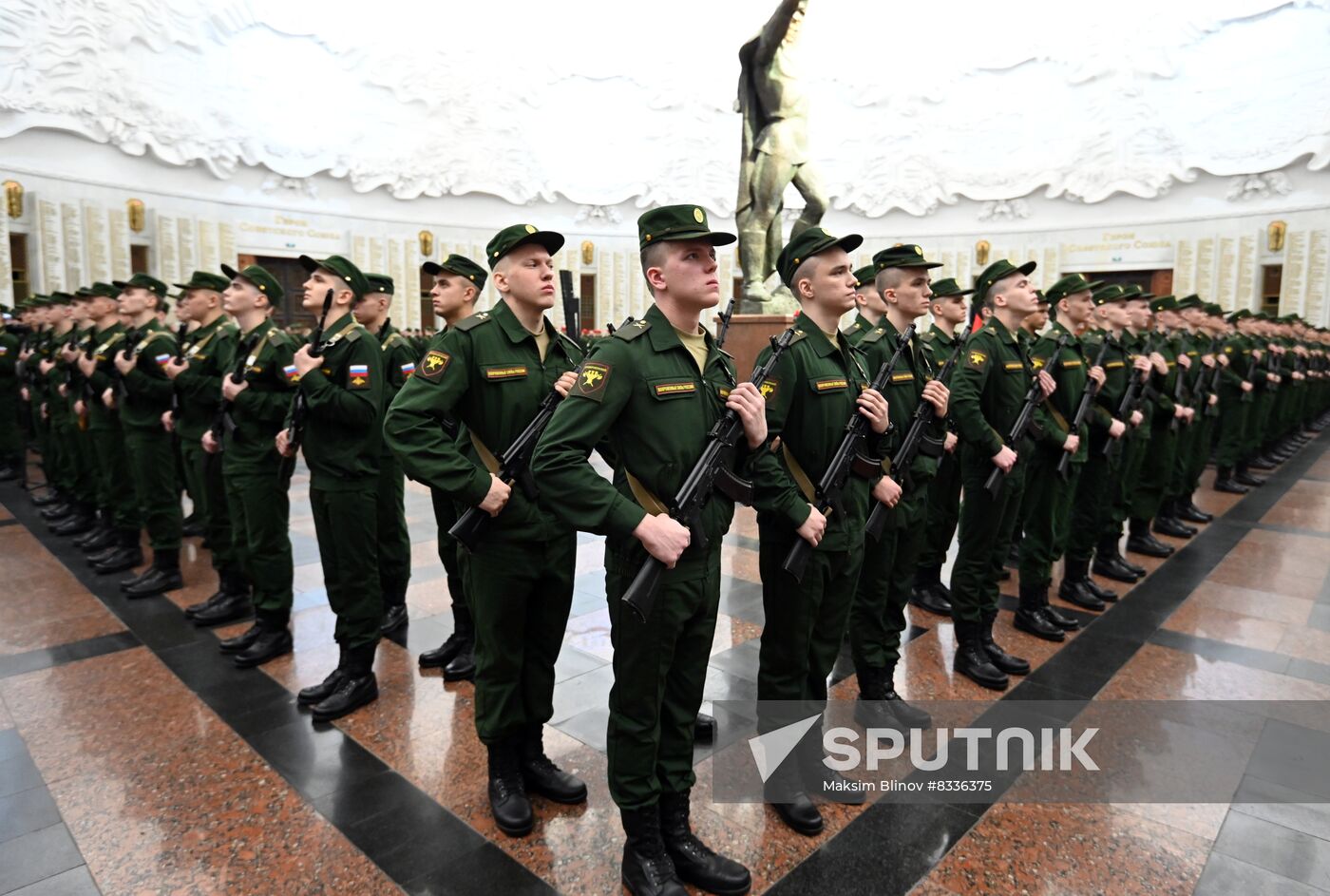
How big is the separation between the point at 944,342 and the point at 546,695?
3562mm

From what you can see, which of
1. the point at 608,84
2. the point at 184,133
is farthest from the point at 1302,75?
the point at 184,133

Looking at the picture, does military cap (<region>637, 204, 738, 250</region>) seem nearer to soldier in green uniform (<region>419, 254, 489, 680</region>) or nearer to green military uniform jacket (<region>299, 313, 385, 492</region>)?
soldier in green uniform (<region>419, 254, 489, 680</region>)

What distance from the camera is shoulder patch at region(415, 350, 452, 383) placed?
2.68 metres

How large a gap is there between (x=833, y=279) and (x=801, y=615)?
47.9 inches

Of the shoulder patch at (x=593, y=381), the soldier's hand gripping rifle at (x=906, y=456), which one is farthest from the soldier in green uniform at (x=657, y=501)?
the soldier's hand gripping rifle at (x=906, y=456)

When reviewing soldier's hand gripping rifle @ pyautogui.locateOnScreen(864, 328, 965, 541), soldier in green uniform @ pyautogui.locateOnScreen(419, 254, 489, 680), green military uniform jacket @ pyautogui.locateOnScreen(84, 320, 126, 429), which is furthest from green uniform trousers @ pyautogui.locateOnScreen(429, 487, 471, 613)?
green military uniform jacket @ pyautogui.locateOnScreen(84, 320, 126, 429)

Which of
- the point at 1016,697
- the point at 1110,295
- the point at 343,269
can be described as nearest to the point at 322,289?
the point at 343,269

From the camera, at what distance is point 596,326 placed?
72.2 ft

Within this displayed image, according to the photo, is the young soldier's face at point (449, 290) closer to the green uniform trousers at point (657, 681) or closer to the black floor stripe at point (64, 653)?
the green uniform trousers at point (657, 681)

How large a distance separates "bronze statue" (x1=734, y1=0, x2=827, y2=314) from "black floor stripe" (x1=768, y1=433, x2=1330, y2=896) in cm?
584

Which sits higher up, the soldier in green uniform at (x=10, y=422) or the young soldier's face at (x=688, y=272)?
the young soldier's face at (x=688, y=272)

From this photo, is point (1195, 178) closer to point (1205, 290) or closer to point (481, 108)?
point (1205, 290)

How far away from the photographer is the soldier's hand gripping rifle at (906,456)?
124 inches

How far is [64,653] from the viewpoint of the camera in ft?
13.6
